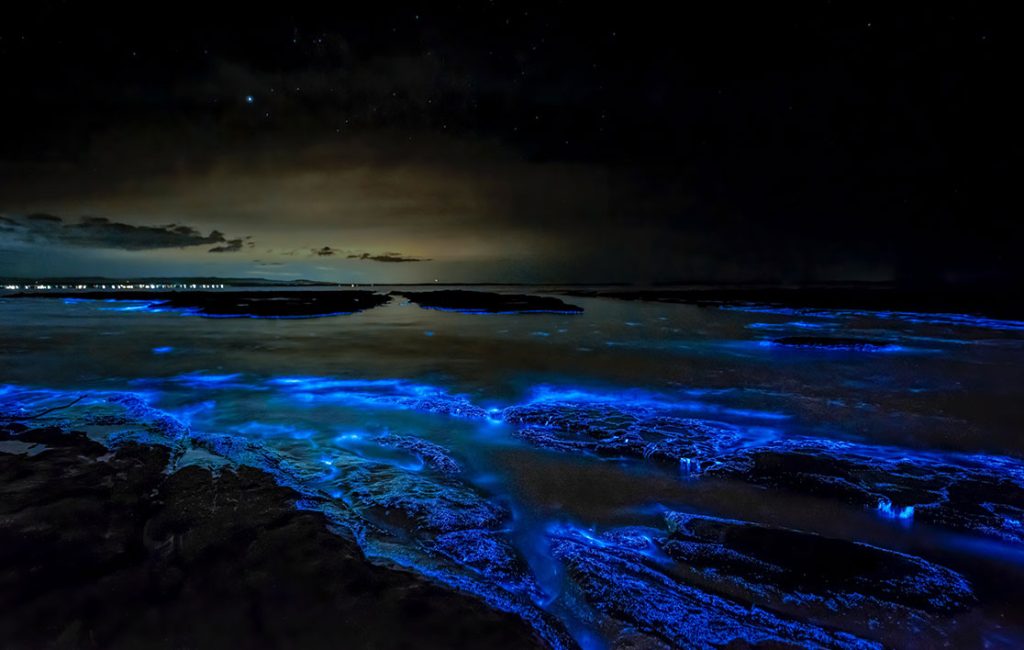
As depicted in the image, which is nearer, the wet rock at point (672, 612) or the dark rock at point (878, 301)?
the wet rock at point (672, 612)

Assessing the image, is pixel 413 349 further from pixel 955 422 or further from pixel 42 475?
pixel 955 422

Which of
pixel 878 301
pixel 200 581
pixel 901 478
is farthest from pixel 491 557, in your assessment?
pixel 878 301

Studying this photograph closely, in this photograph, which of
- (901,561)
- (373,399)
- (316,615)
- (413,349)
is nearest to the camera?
(316,615)

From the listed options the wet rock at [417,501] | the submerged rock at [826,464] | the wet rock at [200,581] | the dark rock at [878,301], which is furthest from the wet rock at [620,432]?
the dark rock at [878,301]

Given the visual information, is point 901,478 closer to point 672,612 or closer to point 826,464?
point 826,464

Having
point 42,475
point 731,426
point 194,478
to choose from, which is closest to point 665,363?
point 731,426

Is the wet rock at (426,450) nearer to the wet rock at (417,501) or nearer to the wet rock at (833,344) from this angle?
the wet rock at (417,501)

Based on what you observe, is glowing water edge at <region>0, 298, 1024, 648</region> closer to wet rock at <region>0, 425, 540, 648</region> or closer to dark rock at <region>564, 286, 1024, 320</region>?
wet rock at <region>0, 425, 540, 648</region>
